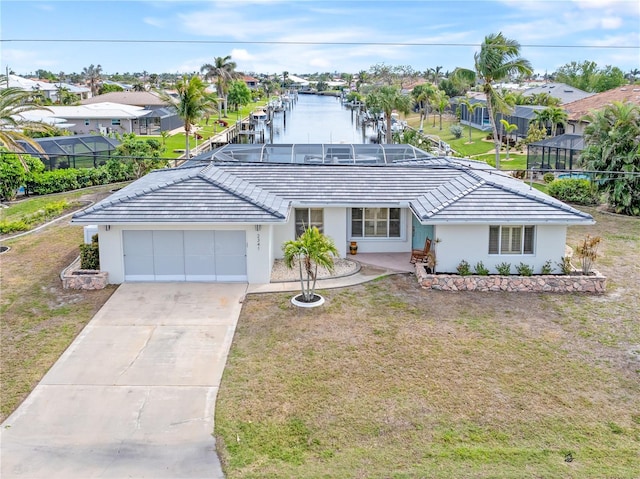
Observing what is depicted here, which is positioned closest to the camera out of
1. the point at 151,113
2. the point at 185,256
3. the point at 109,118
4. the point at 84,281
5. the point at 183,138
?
the point at 84,281

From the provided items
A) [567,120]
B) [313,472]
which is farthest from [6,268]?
[567,120]

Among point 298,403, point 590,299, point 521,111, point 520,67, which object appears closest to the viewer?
point 298,403

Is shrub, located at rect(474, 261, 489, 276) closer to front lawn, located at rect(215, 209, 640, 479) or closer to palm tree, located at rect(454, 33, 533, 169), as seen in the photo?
front lawn, located at rect(215, 209, 640, 479)

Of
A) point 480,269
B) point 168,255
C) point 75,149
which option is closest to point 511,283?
point 480,269

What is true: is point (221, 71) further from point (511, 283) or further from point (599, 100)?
point (511, 283)

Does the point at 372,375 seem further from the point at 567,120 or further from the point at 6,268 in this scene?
the point at 567,120

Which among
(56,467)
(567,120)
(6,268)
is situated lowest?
(56,467)
